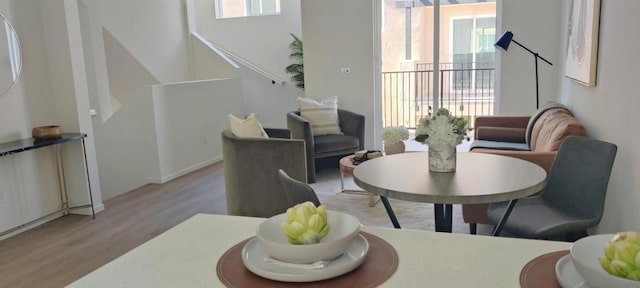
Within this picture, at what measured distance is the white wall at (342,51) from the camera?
5.97 m

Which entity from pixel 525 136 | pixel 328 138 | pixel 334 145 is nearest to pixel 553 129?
pixel 525 136

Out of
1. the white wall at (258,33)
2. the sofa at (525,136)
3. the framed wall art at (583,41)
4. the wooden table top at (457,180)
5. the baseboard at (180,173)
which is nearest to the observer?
the wooden table top at (457,180)

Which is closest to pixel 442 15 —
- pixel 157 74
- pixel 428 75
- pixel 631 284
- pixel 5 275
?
pixel 428 75

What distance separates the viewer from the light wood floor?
326 cm

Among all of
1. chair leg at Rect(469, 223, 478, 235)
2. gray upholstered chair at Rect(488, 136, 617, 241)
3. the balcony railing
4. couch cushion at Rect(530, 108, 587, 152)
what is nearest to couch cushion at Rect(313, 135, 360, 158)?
the balcony railing

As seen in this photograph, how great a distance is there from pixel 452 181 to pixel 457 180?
31mm

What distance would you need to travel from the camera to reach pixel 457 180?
2.25 m

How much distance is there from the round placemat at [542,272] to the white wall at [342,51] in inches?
198

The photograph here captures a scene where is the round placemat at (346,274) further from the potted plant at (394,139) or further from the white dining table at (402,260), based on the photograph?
the potted plant at (394,139)

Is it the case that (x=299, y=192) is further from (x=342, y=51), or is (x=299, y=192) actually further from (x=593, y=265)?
(x=342, y=51)

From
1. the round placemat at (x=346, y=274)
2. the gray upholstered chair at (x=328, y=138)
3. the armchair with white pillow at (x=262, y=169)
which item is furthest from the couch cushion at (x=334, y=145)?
the round placemat at (x=346, y=274)

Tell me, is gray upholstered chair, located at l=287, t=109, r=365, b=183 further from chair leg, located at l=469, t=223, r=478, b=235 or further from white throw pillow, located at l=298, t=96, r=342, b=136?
chair leg, located at l=469, t=223, r=478, b=235

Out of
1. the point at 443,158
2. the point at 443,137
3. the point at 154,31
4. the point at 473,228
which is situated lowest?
the point at 473,228

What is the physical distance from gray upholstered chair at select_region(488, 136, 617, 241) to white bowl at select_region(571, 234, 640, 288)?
4.85ft
